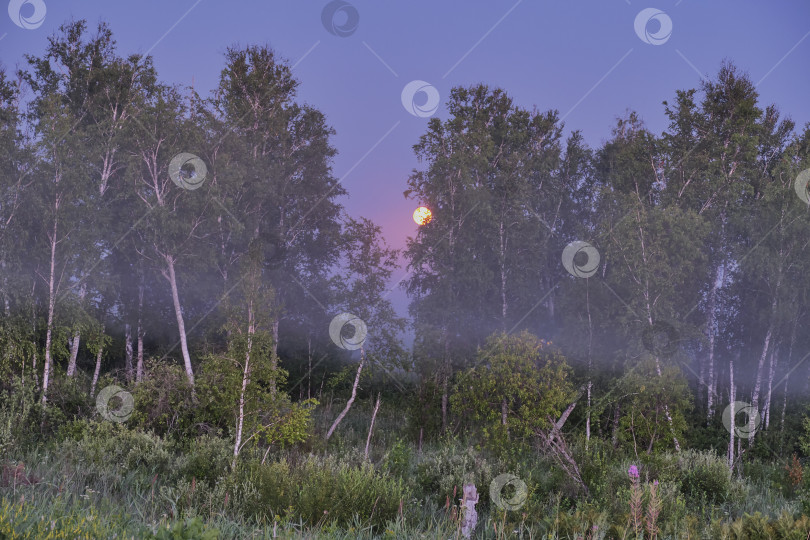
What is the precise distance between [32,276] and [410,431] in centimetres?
1437

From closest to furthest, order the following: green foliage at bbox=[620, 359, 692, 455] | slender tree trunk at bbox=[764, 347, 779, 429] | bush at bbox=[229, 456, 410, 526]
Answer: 1. bush at bbox=[229, 456, 410, 526]
2. green foliage at bbox=[620, 359, 692, 455]
3. slender tree trunk at bbox=[764, 347, 779, 429]

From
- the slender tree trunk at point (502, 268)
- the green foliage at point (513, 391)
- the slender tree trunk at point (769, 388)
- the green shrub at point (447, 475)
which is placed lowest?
the green shrub at point (447, 475)

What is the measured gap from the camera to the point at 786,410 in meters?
25.0

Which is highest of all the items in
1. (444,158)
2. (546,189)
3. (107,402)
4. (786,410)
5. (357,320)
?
(546,189)

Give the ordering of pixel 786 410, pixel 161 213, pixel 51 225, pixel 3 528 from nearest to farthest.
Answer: pixel 3 528 < pixel 51 225 < pixel 161 213 < pixel 786 410

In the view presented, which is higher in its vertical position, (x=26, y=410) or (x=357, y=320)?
(x=357, y=320)

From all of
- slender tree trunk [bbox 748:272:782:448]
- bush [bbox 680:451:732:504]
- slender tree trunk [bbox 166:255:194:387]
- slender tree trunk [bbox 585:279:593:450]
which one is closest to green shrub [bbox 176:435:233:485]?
bush [bbox 680:451:732:504]

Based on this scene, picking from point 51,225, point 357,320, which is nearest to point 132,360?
point 51,225

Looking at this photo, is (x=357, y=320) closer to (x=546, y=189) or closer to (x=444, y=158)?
(x=444, y=158)

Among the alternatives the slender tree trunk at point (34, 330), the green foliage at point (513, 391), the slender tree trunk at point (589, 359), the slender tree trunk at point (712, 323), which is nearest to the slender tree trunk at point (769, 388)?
the slender tree trunk at point (712, 323)

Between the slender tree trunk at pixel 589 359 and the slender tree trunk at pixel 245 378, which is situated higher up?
the slender tree trunk at pixel 589 359

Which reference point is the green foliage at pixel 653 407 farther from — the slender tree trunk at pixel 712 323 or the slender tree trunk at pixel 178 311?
the slender tree trunk at pixel 178 311

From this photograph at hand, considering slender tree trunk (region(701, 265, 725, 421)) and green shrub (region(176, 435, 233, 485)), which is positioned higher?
slender tree trunk (region(701, 265, 725, 421))

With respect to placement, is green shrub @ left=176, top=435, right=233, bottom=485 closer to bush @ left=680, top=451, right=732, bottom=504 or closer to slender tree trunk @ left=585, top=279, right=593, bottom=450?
bush @ left=680, top=451, right=732, bottom=504
